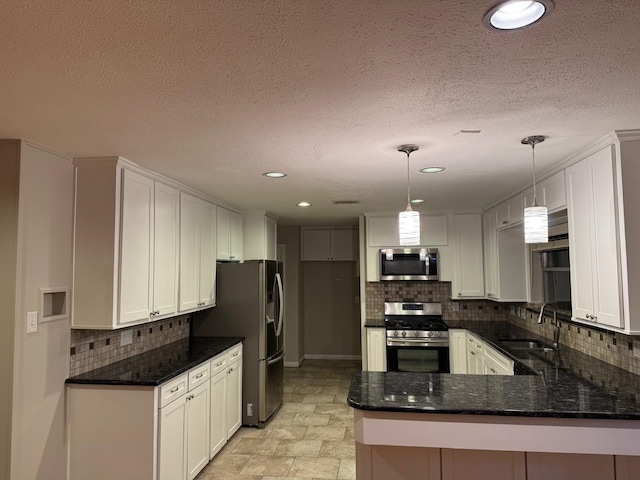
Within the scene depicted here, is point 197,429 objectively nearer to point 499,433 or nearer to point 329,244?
point 499,433

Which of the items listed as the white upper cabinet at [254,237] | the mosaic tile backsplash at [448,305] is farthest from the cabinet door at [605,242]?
the white upper cabinet at [254,237]

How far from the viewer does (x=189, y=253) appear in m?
3.82

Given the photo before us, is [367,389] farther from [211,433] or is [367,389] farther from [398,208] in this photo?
[398,208]

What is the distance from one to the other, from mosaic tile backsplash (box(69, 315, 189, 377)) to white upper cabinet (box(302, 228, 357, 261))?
3.47 metres

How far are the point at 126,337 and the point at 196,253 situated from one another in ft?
3.06

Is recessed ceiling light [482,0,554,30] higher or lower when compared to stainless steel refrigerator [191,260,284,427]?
higher

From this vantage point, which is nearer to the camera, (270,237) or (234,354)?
(234,354)

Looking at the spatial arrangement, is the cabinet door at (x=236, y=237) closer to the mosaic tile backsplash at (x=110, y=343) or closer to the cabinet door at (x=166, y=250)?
the mosaic tile backsplash at (x=110, y=343)

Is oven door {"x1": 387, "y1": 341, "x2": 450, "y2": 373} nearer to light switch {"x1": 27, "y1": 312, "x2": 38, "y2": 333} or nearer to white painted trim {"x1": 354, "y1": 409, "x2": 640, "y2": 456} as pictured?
white painted trim {"x1": 354, "y1": 409, "x2": 640, "y2": 456}

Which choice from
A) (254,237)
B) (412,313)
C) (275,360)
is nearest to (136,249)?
(275,360)

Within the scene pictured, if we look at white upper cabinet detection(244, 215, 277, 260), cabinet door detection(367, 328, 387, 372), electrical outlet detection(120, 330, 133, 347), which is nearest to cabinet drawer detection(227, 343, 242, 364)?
electrical outlet detection(120, 330, 133, 347)

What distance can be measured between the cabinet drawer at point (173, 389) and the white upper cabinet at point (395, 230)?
3066 mm

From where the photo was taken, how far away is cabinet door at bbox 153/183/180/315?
10.7 feet

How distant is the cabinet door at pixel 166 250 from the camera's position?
10.7ft
